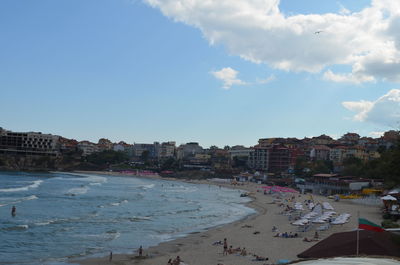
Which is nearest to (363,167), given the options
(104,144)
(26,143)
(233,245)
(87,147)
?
(233,245)

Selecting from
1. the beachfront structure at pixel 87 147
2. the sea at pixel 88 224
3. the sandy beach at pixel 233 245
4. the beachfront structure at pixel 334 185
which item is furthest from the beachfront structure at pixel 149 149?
the sandy beach at pixel 233 245

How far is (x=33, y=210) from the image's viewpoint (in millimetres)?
41250

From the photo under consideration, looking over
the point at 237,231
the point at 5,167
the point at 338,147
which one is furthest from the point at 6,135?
the point at 237,231

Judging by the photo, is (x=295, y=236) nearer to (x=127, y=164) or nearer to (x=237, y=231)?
(x=237, y=231)

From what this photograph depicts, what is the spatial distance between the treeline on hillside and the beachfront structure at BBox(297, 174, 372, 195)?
2.58m

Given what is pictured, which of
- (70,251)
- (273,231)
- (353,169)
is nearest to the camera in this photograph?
(70,251)

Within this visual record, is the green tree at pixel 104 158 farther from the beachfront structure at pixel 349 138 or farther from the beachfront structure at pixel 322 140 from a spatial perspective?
the beachfront structure at pixel 349 138

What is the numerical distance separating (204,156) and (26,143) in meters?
60.7

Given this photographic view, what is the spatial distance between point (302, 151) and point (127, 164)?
63.5 meters

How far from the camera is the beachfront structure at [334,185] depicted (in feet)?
218

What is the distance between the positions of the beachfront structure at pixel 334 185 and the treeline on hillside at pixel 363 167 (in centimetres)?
258

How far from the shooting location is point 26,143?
A: 439 feet

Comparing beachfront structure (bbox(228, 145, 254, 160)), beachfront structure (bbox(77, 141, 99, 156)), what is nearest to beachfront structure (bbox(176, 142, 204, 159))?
beachfront structure (bbox(228, 145, 254, 160))

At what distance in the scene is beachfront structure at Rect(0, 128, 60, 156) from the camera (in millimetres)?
131750
